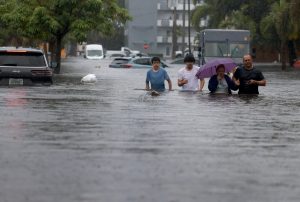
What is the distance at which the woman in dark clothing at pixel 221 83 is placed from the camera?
21266 mm

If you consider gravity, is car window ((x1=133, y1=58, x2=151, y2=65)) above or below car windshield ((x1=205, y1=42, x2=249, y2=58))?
below

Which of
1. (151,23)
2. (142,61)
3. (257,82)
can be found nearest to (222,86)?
(257,82)

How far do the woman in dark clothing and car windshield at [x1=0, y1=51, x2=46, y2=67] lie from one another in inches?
290

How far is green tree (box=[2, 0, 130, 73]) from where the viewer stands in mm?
44312

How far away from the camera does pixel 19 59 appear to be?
2697 centimetres

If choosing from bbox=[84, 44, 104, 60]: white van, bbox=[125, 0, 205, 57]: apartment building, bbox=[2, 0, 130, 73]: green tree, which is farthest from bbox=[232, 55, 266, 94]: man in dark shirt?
bbox=[125, 0, 205, 57]: apartment building

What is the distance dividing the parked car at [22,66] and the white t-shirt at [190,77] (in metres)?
6.89

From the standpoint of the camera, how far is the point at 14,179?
29.5ft

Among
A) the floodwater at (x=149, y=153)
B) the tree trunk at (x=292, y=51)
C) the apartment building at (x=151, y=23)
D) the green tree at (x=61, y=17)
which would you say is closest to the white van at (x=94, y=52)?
the apartment building at (x=151, y=23)

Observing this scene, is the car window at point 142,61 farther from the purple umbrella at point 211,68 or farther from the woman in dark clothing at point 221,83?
the woman in dark clothing at point 221,83

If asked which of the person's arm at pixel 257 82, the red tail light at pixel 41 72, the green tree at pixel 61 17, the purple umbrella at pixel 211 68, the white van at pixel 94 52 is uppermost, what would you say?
the green tree at pixel 61 17

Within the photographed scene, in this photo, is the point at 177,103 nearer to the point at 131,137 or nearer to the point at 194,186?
the point at 131,137

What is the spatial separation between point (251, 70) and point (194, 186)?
40.8ft

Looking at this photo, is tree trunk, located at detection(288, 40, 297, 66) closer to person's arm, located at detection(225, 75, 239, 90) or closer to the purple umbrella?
the purple umbrella
